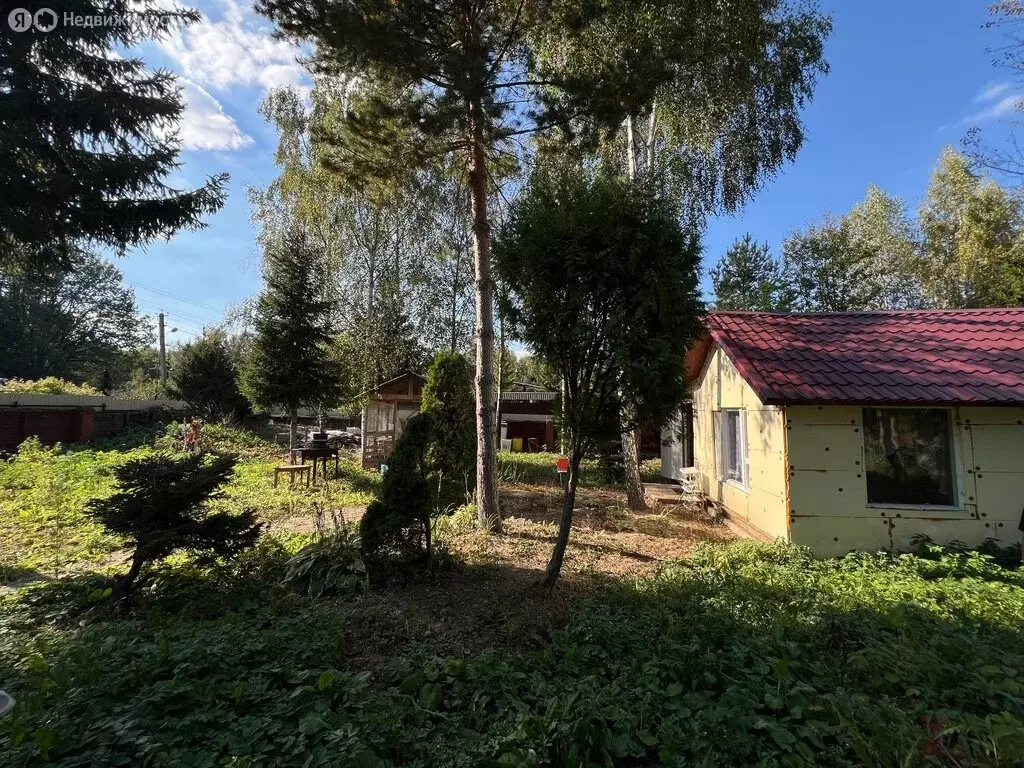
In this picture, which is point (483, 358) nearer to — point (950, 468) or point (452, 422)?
point (452, 422)

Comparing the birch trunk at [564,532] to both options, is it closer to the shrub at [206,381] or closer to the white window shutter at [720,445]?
the white window shutter at [720,445]

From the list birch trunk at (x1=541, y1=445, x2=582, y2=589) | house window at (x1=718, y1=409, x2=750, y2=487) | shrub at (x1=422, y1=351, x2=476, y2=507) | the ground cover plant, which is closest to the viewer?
the ground cover plant

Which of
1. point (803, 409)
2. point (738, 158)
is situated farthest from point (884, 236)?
point (803, 409)

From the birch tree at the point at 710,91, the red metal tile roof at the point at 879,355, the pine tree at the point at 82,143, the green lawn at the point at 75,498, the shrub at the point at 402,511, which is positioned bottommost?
the green lawn at the point at 75,498

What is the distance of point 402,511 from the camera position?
16.1 ft

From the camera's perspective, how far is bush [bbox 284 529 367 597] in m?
4.62

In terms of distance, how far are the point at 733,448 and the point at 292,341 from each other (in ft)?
47.4

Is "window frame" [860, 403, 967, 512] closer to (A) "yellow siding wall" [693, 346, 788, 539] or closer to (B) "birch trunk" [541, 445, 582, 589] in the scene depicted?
(A) "yellow siding wall" [693, 346, 788, 539]

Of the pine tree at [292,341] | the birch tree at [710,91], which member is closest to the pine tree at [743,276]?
the birch tree at [710,91]

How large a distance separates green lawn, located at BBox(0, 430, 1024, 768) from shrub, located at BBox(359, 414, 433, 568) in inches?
16.4

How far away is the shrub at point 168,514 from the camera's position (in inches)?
165

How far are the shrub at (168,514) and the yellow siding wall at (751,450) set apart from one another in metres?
6.90

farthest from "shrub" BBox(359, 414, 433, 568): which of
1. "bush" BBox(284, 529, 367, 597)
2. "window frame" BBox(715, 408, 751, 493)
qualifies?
"window frame" BBox(715, 408, 751, 493)

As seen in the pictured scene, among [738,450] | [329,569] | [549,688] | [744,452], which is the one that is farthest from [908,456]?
[329,569]
